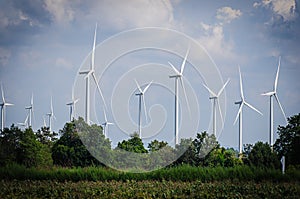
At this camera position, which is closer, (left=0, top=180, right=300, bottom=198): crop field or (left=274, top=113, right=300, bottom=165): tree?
(left=0, top=180, right=300, bottom=198): crop field

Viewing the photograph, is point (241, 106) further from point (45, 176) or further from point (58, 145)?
point (45, 176)

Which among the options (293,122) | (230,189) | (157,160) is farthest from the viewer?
(293,122)

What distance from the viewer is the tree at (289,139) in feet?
90.0

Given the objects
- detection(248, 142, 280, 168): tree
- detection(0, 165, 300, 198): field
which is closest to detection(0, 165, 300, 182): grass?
detection(0, 165, 300, 198): field

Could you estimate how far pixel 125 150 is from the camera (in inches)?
1034

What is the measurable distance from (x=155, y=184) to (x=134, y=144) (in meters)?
11.9

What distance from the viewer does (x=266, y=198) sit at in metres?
12.5

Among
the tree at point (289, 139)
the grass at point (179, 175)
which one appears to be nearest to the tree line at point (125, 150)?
the tree at point (289, 139)

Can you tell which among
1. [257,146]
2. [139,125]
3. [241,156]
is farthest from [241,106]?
[139,125]

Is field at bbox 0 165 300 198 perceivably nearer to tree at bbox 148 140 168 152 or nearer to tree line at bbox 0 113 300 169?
tree line at bbox 0 113 300 169

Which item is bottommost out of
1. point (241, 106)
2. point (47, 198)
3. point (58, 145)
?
point (47, 198)

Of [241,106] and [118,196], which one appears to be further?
[241,106]

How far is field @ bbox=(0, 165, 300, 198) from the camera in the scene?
1343 centimetres

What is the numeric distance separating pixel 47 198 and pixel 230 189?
4.52m
